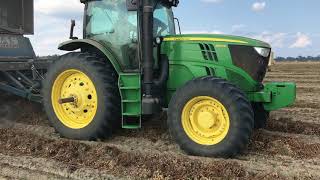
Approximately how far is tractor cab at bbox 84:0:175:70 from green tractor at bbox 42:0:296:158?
0.01 metres

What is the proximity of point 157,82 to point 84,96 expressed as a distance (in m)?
1.14

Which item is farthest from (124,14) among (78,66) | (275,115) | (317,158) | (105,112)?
(275,115)

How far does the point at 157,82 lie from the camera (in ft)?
21.6

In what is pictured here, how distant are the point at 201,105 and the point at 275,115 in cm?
350

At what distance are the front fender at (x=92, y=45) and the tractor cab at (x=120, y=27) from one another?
0.09 m

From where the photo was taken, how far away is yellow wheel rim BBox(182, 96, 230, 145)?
5840 millimetres

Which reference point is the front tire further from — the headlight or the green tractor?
the headlight

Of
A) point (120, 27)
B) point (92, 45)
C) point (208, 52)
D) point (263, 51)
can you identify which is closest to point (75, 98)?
point (92, 45)

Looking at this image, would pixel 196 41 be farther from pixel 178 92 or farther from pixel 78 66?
pixel 78 66

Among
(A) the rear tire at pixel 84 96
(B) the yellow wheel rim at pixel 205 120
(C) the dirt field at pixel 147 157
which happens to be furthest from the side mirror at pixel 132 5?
(C) the dirt field at pixel 147 157

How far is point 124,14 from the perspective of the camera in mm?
6750

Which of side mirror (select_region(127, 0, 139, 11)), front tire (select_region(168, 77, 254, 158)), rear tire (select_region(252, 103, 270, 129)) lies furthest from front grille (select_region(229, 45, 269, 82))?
side mirror (select_region(127, 0, 139, 11))

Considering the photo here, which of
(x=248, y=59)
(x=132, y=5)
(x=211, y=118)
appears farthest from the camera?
(x=132, y=5)

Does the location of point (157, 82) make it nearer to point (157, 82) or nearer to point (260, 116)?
point (157, 82)
